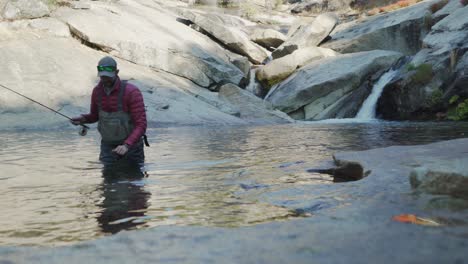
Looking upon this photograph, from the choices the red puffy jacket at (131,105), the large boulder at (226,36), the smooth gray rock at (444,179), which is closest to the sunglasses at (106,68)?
the red puffy jacket at (131,105)

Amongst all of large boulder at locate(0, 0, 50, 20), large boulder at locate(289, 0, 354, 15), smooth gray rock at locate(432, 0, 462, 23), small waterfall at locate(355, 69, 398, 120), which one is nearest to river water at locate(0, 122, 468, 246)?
small waterfall at locate(355, 69, 398, 120)

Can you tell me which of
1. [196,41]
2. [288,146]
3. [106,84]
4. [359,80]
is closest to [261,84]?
[196,41]

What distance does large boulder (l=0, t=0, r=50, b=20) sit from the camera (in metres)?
24.2

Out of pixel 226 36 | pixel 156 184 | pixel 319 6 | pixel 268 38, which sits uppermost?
pixel 319 6

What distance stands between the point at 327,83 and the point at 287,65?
175 inches

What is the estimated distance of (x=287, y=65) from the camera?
2836 cm

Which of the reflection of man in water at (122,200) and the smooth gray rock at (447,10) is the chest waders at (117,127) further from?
the smooth gray rock at (447,10)

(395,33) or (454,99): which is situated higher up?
(395,33)

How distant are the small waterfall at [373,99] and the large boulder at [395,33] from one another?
6.21 metres

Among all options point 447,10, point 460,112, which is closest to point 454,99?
point 460,112

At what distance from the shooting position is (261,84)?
29297 millimetres

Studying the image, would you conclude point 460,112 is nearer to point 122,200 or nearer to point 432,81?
point 432,81

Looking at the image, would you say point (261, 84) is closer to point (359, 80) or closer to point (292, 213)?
point (359, 80)

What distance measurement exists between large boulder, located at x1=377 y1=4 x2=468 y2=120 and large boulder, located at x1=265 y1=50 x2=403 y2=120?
2169 millimetres
